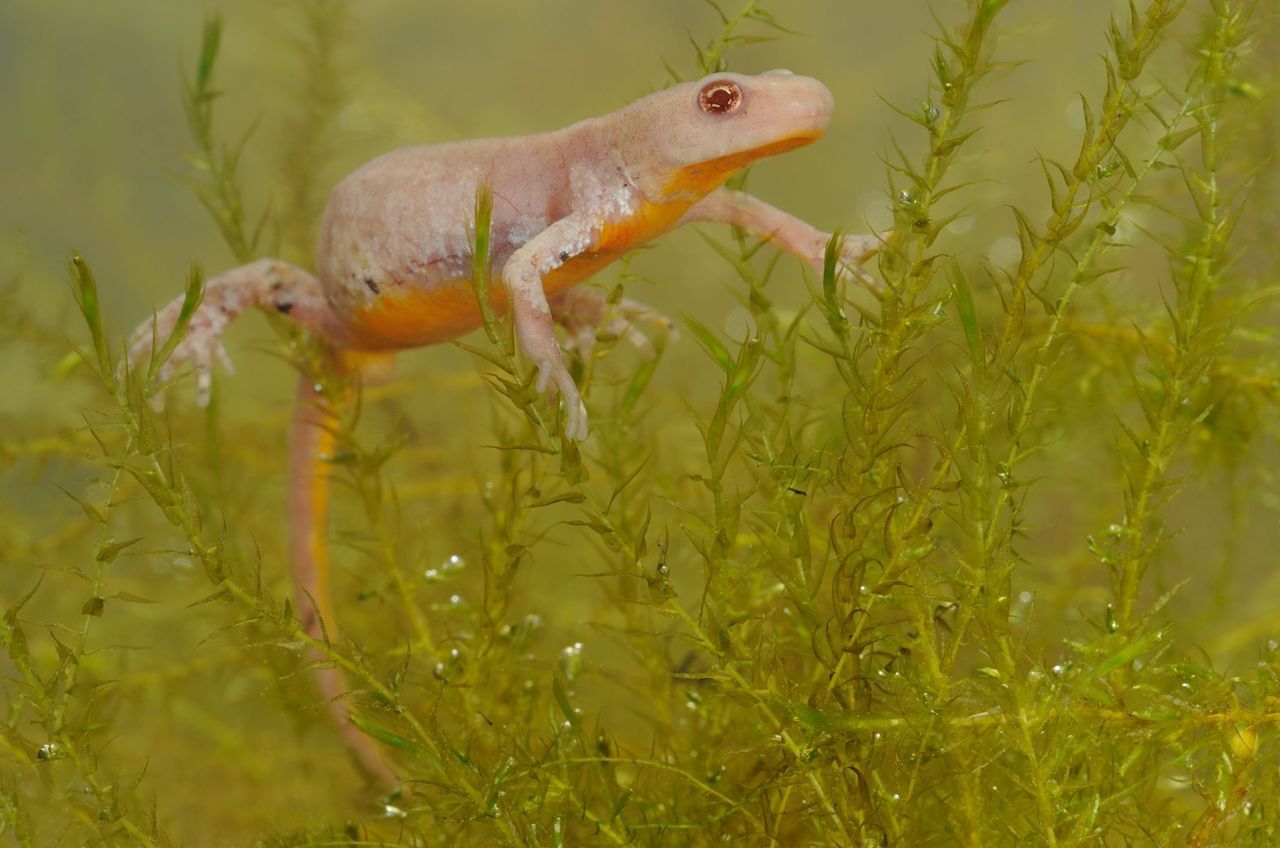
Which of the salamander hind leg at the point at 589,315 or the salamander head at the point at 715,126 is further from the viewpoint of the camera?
the salamander hind leg at the point at 589,315

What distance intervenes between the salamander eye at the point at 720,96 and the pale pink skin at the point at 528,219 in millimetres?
10

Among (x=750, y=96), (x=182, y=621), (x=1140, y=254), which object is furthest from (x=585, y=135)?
(x=1140, y=254)

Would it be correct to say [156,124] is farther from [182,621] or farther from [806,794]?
[806,794]

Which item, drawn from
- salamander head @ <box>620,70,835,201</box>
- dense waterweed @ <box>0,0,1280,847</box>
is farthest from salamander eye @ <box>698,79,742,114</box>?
dense waterweed @ <box>0,0,1280,847</box>

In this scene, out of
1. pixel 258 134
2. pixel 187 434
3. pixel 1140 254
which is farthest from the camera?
pixel 258 134

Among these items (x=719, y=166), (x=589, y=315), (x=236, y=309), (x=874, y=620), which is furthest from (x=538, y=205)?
(x=874, y=620)

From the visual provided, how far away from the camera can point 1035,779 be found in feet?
4.85

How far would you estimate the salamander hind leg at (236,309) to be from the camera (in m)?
2.52

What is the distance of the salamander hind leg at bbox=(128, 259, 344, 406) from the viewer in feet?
8.27

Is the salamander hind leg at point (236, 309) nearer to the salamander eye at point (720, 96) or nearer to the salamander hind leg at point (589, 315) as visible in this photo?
the salamander hind leg at point (589, 315)

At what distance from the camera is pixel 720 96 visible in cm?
187

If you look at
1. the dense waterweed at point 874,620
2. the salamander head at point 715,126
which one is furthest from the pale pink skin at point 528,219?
the dense waterweed at point 874,620

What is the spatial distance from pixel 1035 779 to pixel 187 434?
3.52 meters

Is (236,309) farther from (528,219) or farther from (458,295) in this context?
(528,219)
